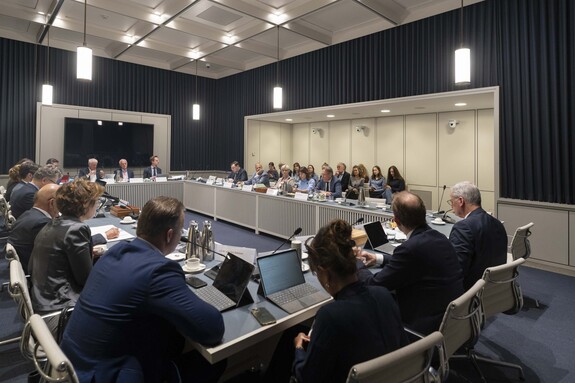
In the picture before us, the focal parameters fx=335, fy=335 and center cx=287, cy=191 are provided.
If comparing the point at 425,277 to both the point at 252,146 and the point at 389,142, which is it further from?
the point at 252,146

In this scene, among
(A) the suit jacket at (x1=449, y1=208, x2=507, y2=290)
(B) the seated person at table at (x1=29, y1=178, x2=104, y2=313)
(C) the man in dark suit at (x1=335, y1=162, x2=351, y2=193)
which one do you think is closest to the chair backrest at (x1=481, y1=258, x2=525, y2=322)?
(A) the suit jacket at (x1=449, y1=208, x2=507, y2=290)

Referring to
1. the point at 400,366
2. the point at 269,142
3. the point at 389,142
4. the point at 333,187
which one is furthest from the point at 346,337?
the point at 269,142

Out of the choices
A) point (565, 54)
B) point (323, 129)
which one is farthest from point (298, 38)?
point (565, 54)

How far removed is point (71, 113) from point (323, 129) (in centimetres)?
606

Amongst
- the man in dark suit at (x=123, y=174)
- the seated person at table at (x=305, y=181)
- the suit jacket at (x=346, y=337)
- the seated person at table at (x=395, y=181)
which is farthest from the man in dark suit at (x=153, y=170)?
the suit jacket at (x=346, y=337)

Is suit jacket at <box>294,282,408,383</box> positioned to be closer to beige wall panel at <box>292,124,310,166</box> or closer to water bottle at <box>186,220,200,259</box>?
water bottle at <box>186,220,200,259</box>

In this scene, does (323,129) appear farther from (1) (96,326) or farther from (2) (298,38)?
(1) (96,326)

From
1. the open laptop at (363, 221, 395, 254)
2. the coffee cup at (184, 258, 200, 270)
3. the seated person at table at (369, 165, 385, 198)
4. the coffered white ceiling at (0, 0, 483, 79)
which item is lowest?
the coffee cup at (184, 258, 200, 270)

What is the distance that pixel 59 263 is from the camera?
1902mm

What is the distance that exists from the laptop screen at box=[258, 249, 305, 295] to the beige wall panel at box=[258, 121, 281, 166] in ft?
24.8

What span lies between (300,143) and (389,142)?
9.22 ft

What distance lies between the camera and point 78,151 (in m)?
7.91

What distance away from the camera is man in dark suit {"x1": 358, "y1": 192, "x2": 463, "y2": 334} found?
170cm

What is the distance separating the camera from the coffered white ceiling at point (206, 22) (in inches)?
211
